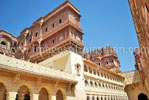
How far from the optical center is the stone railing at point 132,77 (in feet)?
108

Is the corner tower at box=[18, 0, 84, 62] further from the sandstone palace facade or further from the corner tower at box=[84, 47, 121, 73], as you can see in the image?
the corner tower at box=[84, 47, 121, 73]

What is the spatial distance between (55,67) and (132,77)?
25.1m

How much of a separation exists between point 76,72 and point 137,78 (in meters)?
24.0

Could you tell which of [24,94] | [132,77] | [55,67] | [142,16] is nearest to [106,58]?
[132,77]

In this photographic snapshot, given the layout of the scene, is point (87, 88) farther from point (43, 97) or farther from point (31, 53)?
point (31, 53)

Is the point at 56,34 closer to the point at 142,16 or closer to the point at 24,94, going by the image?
the point at 24,94

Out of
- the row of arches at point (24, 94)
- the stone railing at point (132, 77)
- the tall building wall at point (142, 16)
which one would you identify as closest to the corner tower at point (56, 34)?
the row of arches at point (24, 94)

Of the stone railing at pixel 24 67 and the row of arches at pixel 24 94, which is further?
the row of arches at pixel 24 94

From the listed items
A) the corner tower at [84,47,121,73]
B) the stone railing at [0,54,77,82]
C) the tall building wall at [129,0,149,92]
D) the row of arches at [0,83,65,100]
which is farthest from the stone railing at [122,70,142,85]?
the tall building wall at [129,0,149,92]

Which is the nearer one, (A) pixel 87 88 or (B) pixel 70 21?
(A) pixel 87 88

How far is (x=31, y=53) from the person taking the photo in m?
24.6

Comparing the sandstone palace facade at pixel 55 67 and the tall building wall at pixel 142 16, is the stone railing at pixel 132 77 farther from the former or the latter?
the tall building wall at pixel 142 16

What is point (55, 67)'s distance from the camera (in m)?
17.2

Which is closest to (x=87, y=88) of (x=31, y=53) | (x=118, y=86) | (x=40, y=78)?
(x=40, y=78)
